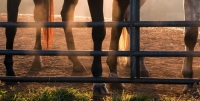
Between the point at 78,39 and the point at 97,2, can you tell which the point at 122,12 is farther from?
the point at 78,39

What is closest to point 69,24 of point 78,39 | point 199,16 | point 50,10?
point 199,16

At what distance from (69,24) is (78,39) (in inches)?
218

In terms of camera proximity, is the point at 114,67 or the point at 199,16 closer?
the point at 199,16

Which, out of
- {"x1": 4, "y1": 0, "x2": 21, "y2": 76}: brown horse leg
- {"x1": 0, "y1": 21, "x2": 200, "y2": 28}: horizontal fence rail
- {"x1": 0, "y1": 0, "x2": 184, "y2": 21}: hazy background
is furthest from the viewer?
{"x1": 0, "y1": 0, "x2": 184, "y2": 21}: hazy background

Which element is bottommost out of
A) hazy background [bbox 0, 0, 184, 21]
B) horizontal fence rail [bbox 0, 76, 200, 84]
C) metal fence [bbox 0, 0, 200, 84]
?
hazy background [bbox 0, 0, 184, 21]

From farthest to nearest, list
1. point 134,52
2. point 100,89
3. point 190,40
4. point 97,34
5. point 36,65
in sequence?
point 36,65 < point 190,40 < point 97,34 < point 100,89 < point 134,52

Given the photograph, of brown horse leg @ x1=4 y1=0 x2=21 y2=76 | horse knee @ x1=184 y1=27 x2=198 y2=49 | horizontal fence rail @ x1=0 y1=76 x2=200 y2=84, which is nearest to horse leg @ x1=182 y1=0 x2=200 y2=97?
horse knee @ x1=184 y1=27 x2=198 y2=49

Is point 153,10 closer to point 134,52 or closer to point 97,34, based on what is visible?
point 97,34

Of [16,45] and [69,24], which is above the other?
[69,24]

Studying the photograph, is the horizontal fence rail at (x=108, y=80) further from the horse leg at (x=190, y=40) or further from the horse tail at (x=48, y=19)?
the horse tail at (x=48, y=19)

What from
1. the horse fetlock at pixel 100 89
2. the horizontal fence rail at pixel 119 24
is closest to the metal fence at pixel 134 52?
the horizontal fence rail at pixel 119 24

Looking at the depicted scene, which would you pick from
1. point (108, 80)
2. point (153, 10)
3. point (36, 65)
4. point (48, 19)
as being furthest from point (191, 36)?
point (153, 10)

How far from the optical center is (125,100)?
145 inches

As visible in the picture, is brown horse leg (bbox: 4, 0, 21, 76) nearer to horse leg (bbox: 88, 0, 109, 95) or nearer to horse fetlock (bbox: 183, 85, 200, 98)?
horse leg (bbox: 88, 0, 109, 95)
